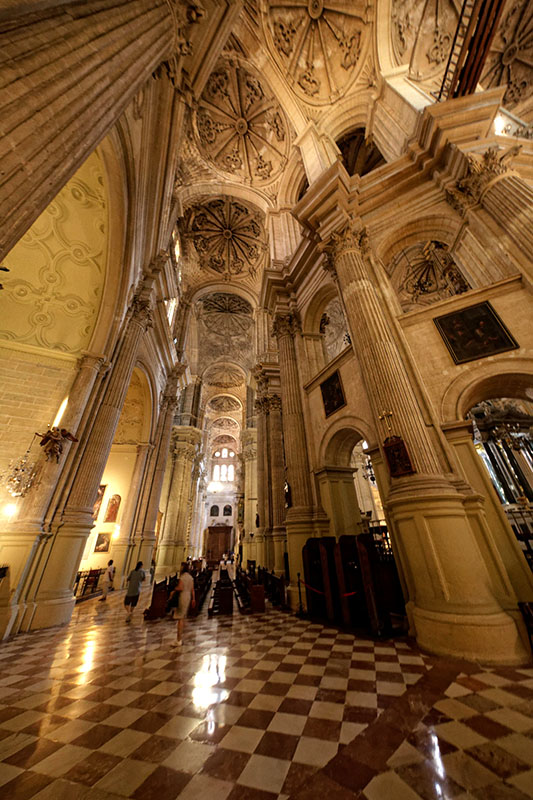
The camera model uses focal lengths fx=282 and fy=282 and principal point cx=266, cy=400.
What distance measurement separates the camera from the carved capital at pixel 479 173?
245 inches

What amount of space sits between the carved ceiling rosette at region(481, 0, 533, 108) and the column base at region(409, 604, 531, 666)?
1725cm

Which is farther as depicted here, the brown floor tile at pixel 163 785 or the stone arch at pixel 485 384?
the stone arch at pixel 485 384

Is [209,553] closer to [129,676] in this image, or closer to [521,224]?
[129,676]

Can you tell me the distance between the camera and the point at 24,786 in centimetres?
161

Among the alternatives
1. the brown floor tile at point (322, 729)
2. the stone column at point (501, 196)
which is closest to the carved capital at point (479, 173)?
the stone column at point (501, 196)

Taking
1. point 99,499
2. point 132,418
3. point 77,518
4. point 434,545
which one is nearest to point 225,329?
point 132,418

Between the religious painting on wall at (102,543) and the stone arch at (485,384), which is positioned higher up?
the stone arch at (485,384)

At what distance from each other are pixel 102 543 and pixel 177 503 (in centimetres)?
634

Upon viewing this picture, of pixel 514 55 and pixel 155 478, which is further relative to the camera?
pixel 155 478

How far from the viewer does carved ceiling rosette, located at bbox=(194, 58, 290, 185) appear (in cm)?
1194

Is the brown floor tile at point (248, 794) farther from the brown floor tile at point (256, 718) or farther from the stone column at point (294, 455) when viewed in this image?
the stone column at point (294, 455)

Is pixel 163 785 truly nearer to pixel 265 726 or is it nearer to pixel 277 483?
pixel 265 726

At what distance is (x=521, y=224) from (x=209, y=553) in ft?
106

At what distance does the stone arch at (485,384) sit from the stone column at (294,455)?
12.5 feet
